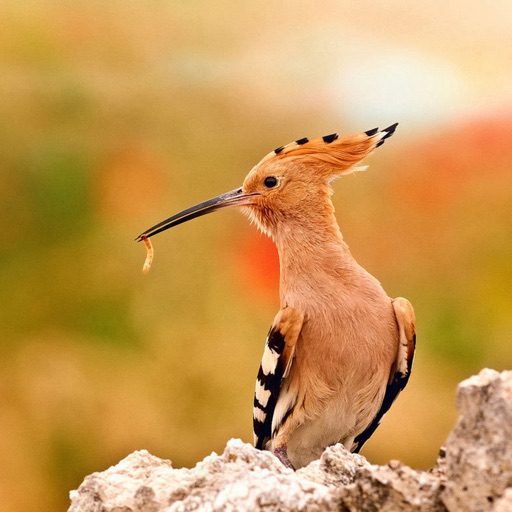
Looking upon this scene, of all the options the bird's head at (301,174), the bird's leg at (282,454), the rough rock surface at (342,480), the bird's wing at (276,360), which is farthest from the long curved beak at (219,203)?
the rough rock surface at (342,480)

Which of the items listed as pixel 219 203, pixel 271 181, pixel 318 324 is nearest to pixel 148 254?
pixel 219 203

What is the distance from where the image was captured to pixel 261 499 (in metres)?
0.98

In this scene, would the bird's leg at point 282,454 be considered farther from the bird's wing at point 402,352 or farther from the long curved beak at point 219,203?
the long curved beak at point 219,203

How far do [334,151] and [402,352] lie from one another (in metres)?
0.41

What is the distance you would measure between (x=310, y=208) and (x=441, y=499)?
2.55 feet

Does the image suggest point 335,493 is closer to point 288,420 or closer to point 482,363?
point 288,420

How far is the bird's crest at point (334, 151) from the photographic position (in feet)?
5.34

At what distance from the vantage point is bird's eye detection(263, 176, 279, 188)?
5.36 ft

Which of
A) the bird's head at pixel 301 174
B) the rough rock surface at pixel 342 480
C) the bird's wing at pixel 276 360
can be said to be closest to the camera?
the rough rock surface at pixel 342 480

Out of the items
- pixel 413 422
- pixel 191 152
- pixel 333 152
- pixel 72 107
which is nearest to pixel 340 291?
pixel 333 152

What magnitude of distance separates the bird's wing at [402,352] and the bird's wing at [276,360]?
7.9 inches

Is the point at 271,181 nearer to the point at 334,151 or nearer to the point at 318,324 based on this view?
the point at 334,151

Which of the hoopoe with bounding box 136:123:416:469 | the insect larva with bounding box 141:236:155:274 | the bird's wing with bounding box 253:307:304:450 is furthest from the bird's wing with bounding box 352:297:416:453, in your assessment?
the insect larva with bounding box 141:236:155:274

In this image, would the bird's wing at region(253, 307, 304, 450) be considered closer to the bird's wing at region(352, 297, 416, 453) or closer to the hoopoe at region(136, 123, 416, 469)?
the hoopoe at region(136, 123, 416, 469)
